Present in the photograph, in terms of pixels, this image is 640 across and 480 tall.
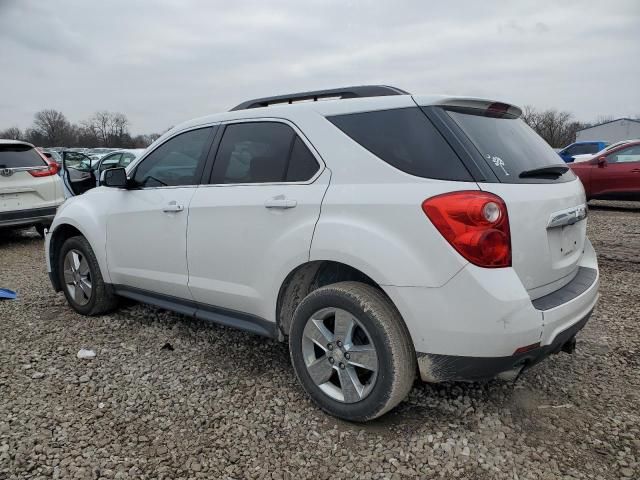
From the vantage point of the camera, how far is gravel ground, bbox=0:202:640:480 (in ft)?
7.38

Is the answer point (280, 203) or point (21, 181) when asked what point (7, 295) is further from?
point (280, 203)

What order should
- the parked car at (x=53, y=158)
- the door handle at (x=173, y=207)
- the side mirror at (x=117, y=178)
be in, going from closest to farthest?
1. the door handle at (x=173, y=207)
2. the side mirror at (x=117, y=178)
3. the parked car at (x=53, y=158)

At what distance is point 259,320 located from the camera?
293 centimetres

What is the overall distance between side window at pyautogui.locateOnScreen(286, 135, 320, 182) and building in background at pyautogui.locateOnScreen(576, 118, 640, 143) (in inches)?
2325

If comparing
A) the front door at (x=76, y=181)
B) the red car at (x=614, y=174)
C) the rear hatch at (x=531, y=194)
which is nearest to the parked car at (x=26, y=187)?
the front door at (x=76, y=181)

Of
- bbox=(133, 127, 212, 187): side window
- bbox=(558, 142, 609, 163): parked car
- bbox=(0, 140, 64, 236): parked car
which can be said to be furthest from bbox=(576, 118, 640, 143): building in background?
bbox=(133, 127, 212, 187): side window

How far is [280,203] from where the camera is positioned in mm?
2682

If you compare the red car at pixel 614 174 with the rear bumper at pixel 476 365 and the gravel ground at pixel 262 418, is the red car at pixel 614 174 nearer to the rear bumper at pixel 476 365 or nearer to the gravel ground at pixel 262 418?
the gravel ground at pixel 262 418

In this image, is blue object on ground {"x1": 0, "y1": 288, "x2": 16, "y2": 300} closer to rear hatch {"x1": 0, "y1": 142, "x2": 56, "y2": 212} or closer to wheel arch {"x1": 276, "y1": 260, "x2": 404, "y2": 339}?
rear hatch {"x1": 0, "y1": 142, "x2": 56, "y2": 212}

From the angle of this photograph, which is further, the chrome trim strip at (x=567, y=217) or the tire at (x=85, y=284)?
the tire at (x=85, y=284)

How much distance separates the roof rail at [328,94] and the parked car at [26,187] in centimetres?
574

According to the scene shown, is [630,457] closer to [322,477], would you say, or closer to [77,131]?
[322,477]

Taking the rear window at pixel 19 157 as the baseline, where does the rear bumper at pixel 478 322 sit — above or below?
below

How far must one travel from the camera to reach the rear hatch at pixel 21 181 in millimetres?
7367
